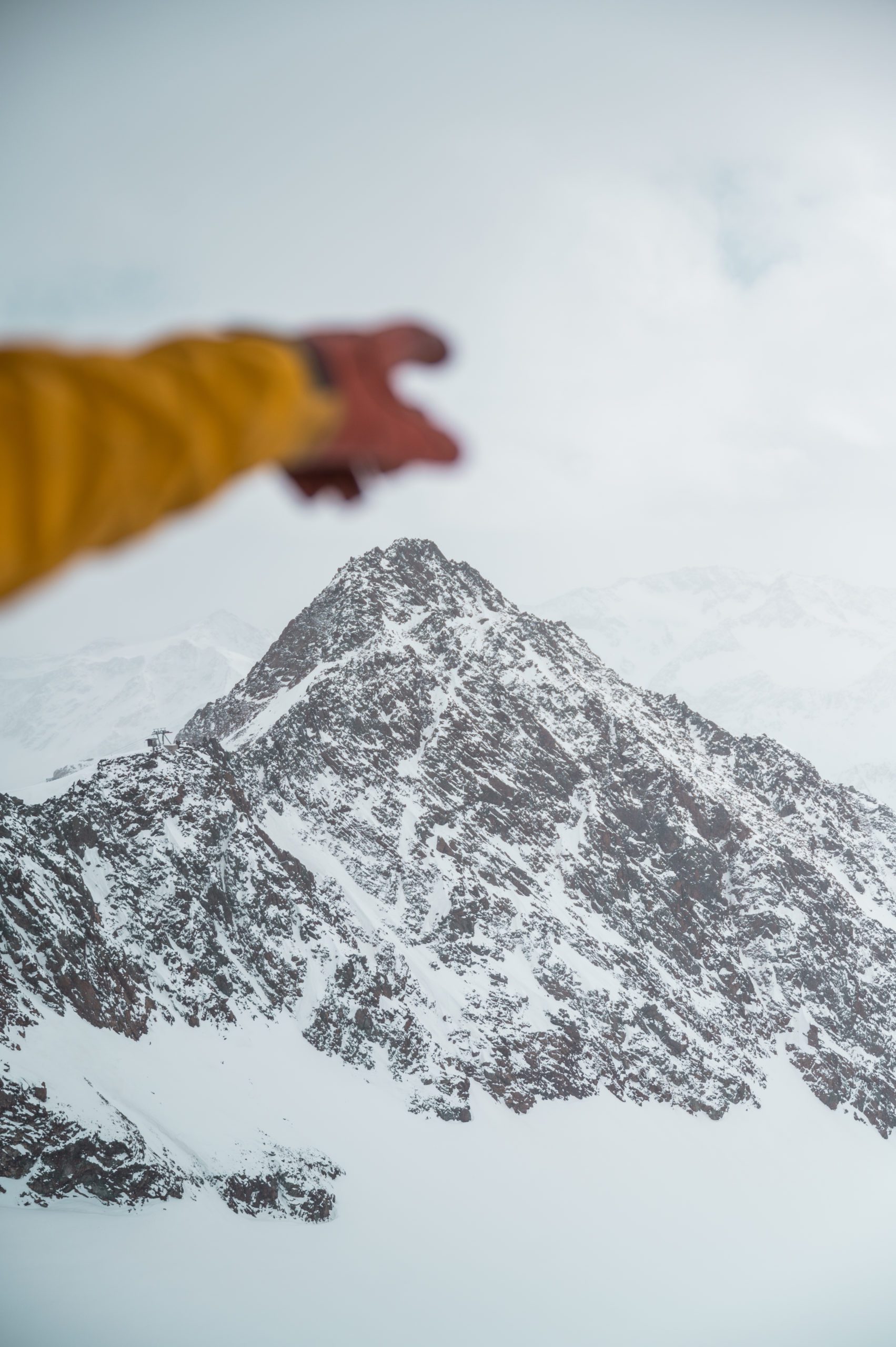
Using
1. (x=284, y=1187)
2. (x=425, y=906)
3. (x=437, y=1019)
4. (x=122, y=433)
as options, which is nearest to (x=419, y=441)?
(x=122, y=433)

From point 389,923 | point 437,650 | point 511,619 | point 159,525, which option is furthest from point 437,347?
point 511,619

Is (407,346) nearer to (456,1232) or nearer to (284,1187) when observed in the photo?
(284,1187)

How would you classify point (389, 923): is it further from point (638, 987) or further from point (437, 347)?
point (437, 347)

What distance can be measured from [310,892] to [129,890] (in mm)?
13800

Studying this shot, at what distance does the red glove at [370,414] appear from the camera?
2234mm

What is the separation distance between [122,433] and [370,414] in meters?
0.82

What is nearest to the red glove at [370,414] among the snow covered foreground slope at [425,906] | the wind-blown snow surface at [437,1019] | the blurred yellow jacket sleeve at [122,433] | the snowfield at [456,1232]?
the blurred yellow jacket sleeve at [122,433]

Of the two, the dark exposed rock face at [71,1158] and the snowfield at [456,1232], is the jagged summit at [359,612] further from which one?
the dark exposed rock face at [71,1158]

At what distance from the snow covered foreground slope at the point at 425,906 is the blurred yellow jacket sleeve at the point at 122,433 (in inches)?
2258

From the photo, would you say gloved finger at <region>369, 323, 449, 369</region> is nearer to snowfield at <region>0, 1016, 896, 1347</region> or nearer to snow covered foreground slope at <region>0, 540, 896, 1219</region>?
snow covered foreground slope at <region>0, 540, 896, 1219</region>

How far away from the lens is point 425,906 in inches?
3100

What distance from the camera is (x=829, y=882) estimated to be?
320ft

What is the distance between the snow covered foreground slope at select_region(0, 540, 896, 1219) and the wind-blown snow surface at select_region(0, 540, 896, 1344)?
282 mm

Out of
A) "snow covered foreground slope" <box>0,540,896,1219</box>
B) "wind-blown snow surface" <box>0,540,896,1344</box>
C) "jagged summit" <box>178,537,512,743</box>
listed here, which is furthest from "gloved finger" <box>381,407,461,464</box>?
"jagged summit" <box>178,537,512,743</box>
